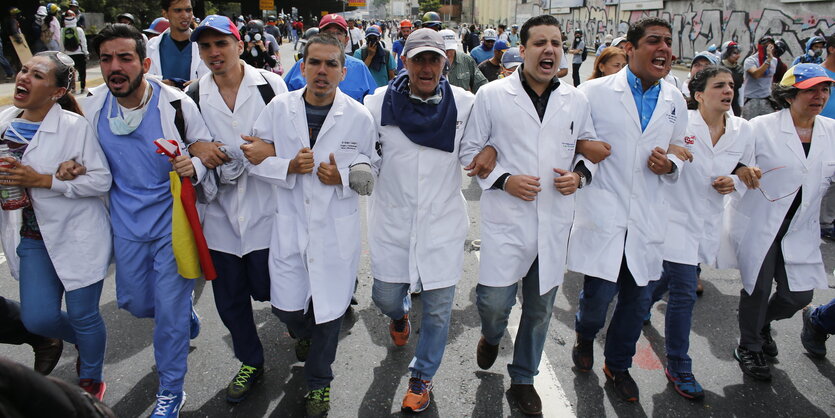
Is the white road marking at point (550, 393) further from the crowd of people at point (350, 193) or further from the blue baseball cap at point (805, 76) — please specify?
the blue baseball cap at point (805, 76)

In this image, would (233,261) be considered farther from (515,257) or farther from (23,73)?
(515,257)

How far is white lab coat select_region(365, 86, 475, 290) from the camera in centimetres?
296

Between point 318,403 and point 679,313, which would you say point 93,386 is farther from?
point 679,313

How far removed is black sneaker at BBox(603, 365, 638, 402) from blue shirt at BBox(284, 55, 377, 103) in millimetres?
2902

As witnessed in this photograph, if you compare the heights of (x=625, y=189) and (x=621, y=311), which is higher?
(x=625, y=189)

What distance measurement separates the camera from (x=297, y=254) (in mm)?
2963

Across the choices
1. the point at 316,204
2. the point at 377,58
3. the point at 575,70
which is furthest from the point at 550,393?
the point at 575,70

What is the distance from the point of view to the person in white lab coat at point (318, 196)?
9.45 feet

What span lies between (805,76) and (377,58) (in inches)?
188

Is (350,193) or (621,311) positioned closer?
(350,193)

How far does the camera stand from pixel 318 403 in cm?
296

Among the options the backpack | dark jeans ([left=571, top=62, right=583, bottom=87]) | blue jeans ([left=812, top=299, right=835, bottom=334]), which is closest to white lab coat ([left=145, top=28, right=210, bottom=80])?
blue jeans ([left=812, top=299, right=835, bottom=334])

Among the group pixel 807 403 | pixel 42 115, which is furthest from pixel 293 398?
pixel 807 403

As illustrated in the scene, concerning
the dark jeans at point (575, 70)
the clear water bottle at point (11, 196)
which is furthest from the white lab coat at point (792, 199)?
the dark jeans at point (575, 70)
